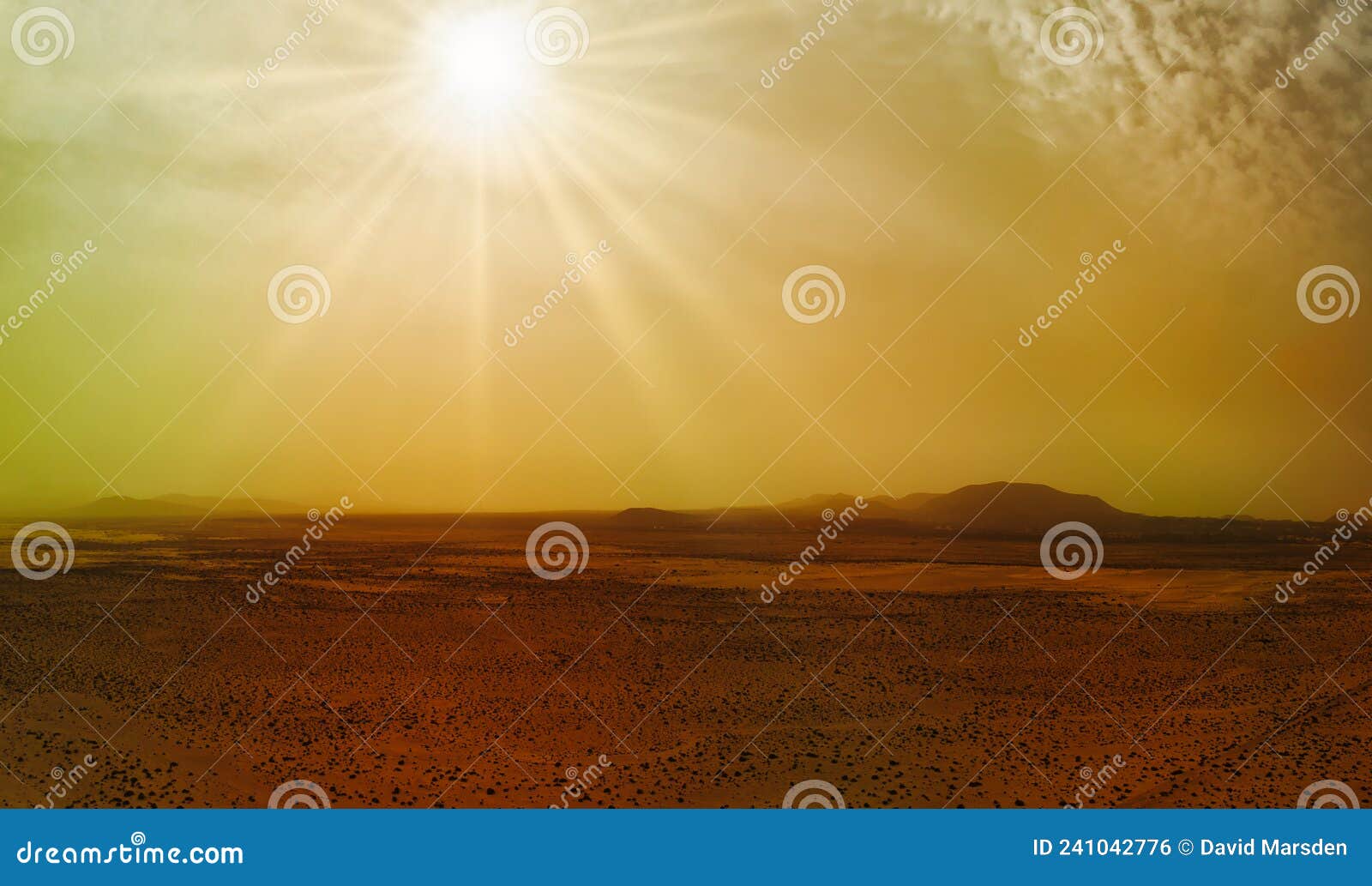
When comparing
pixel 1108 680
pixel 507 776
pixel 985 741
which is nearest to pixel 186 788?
pixel 507 776

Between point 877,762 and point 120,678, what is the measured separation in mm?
11871

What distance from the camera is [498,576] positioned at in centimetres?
2073

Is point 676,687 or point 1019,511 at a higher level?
point 1019,511

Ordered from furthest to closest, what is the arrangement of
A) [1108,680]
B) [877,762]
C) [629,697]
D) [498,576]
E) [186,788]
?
[498,576] < [1108,680] < [629,697] < [877,762] < [186,788]

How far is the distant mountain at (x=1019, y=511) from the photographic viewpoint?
29781 mm

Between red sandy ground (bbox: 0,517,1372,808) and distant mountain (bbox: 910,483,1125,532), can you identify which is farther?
distant mountain (bbox: 910,483,1125,532)

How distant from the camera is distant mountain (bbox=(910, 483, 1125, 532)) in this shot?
29.8 m

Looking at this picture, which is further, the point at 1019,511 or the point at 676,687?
the point at 1019,511

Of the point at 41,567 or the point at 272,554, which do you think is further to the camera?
the point at 272,554

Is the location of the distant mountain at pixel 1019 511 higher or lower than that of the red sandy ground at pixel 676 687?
higher

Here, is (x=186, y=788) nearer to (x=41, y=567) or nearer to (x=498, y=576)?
(x=498, y=576)

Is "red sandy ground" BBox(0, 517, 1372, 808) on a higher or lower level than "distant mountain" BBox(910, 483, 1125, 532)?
lower

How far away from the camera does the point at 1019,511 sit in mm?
30625

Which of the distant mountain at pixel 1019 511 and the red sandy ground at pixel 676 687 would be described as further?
the distant mountain at pixel 1019 511
